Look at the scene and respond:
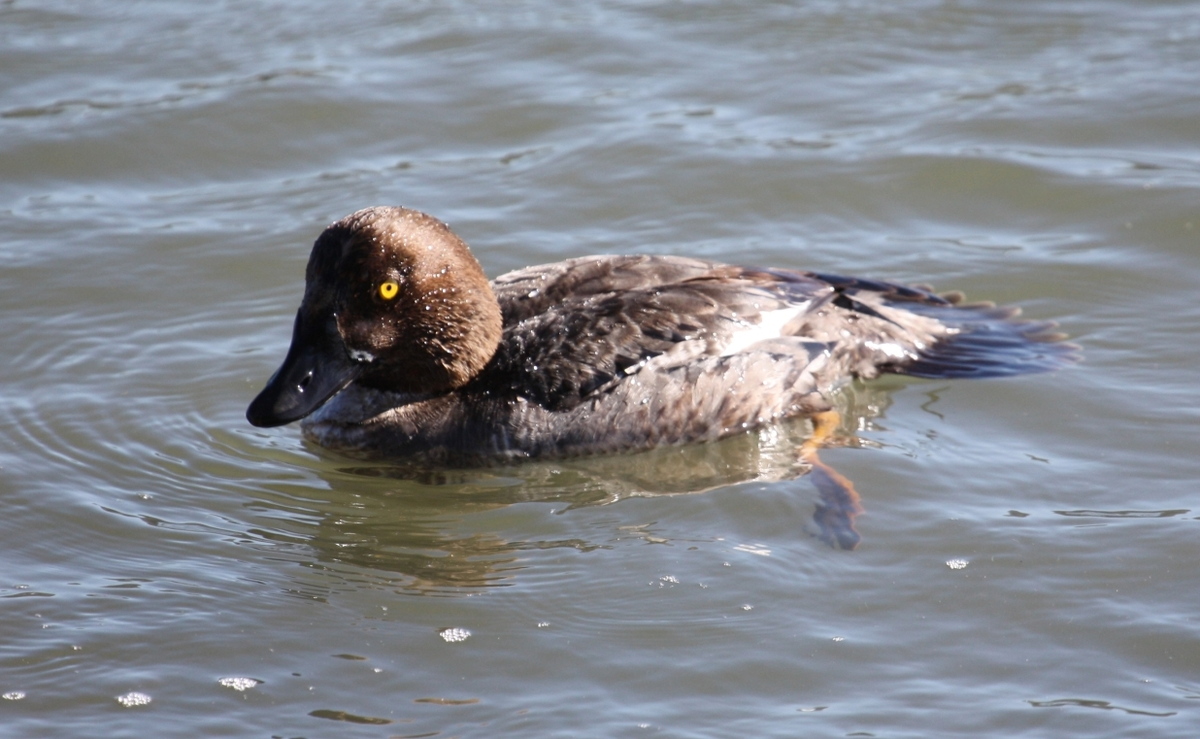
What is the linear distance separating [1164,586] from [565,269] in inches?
126

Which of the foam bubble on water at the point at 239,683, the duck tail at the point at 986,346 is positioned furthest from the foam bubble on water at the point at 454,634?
the duck tail at the point at 986,346

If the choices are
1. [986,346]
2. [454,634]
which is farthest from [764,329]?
[454,634]

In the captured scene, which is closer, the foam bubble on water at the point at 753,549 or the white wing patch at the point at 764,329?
the foam bubble on water at the point at 753,549

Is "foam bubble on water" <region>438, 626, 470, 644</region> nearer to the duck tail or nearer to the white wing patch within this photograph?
the white wing patch

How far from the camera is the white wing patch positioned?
693 cm

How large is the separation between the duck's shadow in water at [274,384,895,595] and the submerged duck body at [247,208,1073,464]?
0.33 feet

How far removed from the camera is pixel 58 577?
5.84 metres

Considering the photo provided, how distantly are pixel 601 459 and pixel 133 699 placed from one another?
100 inches

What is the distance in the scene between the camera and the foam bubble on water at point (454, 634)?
538cm

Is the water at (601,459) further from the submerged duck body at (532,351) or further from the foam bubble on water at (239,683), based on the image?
the submerged duck body at (532,351)

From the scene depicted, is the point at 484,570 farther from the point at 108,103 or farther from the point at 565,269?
the point at 108,103

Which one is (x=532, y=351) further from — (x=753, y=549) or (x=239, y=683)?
(x=239, y=683)

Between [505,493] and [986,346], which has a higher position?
[986,346]

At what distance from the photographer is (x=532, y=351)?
6895 millimetres
